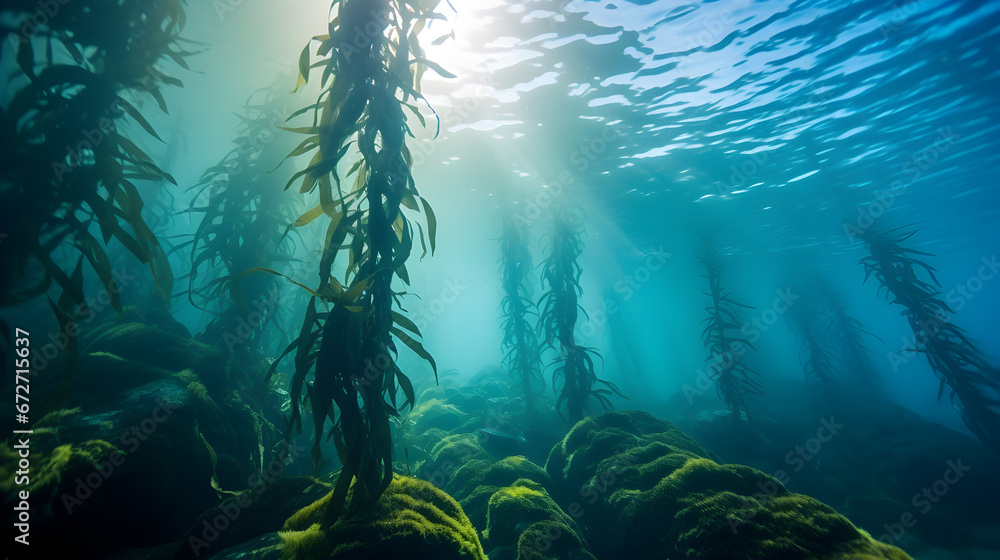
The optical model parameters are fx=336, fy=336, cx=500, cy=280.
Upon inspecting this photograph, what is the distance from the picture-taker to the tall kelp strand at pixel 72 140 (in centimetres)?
263

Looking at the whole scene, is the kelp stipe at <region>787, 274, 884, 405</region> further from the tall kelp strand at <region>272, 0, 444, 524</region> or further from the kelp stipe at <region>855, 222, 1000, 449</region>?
the tall kelp strand at <region>272, 0, 444, 524</region>

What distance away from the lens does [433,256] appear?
24.2 feet

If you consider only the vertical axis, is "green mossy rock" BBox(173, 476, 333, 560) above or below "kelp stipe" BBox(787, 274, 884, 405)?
above

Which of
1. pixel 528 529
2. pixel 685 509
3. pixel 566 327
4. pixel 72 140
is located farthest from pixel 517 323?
pixel 72 140

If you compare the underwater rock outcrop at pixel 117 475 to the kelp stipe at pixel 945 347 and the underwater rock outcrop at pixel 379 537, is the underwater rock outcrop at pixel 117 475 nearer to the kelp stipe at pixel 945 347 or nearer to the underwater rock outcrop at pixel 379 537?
the underwater rock outcrop at pixel 379 537

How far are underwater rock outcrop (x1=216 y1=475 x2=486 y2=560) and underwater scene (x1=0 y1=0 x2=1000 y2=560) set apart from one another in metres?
0.03

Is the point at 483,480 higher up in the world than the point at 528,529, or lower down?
lower down

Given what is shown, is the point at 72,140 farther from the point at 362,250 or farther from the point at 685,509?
the point at 685,509

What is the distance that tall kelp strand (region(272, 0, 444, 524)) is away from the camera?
286 cm

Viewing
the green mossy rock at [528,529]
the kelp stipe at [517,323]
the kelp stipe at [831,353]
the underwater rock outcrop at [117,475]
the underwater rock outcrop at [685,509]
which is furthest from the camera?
the kelp stipe at [831,353]

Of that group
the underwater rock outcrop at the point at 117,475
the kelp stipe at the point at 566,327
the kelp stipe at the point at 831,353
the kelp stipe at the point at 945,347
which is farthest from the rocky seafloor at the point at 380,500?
the kelp stipe at the point at 831,353

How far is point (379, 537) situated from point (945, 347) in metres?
15.3

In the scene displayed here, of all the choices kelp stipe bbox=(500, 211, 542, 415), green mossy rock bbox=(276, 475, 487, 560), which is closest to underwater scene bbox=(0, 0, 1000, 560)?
green mossy rock bbox=(276, 475, 487, 560)

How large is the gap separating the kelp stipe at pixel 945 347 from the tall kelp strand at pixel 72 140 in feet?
50.8
